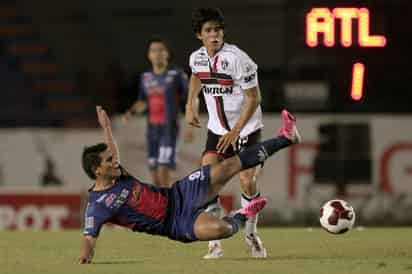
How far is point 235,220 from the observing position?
334 inches

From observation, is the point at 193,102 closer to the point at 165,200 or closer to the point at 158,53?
the point at 165,200

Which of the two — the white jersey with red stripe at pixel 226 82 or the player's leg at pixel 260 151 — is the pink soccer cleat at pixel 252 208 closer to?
the player's leg at pixel 260 151

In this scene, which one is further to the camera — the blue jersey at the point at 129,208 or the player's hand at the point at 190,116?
the player's hand at the point at 190,116

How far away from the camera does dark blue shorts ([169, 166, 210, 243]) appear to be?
27.8ft

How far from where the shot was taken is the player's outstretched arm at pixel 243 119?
345 inches

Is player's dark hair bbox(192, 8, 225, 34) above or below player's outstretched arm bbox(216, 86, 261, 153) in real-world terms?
above

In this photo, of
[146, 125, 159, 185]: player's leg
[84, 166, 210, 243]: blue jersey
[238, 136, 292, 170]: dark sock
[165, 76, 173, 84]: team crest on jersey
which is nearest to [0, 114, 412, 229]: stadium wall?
[146, 125, 159, 185]: player's leg

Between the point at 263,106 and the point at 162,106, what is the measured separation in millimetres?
2360

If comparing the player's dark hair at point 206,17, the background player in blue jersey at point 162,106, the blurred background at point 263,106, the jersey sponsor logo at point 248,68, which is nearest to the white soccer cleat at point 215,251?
the jersey sponsor logo at point 248,68

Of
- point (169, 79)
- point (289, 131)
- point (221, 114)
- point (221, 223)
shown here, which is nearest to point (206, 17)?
point (221, 114)

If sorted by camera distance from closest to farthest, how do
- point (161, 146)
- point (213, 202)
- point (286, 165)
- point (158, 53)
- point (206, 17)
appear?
1. point (206, 17)
2. point (213, 202)
3. point (158, 53)
4. point (161, 146)
5. point (286, 165)

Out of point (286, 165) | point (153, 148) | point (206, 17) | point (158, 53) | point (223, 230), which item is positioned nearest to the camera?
point (223, 230)

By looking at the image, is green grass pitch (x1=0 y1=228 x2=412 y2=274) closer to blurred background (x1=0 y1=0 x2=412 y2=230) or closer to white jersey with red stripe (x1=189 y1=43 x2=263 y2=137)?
white jersey with red stripe (x1=189 y1=43 x2=263 y2=137)

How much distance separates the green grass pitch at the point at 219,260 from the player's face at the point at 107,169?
57 cm
